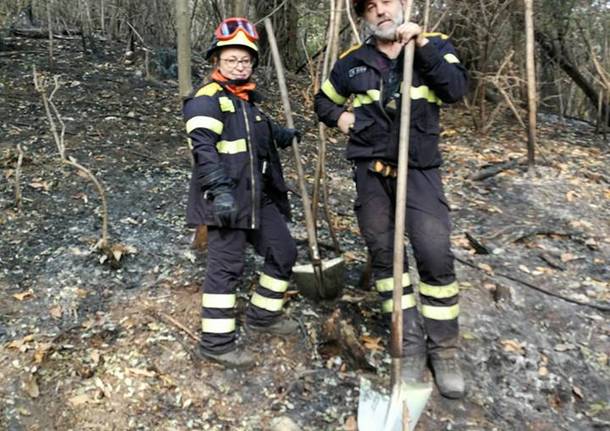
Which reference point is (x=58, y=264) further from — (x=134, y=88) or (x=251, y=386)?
(x=134, y=88)

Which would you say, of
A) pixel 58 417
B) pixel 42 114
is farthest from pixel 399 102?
pixel 42 114

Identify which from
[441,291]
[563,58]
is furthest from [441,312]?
[563,58]

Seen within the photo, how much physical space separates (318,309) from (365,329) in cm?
35

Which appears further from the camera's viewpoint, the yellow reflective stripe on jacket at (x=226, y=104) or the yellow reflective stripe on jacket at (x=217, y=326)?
the yellow reflective stripe on jacket at (x=217, y=326)

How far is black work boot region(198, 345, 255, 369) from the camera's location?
3.51 meters

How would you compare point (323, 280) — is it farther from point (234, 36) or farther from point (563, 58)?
point (563, 58)

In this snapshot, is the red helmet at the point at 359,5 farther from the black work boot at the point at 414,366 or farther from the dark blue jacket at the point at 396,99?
the black work boot at the point at 414,366

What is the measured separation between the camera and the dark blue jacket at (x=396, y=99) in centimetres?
315

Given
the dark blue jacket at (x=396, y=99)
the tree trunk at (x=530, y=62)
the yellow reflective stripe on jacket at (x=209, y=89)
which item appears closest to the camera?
the dark blue jacket at (x=396, y=99)

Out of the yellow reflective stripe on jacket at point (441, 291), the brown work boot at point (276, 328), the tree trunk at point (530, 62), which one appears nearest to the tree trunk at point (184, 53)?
the brown work boot at point (276, 328)

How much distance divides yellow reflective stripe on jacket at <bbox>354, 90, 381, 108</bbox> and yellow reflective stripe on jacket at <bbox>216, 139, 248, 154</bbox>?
0.68m

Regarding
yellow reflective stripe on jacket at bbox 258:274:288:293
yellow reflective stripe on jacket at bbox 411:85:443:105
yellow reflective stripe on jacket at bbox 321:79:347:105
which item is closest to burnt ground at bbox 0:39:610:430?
yellow reflective stripe on jacket at bbox 258:274:288:293

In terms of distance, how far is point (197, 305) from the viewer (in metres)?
3.99

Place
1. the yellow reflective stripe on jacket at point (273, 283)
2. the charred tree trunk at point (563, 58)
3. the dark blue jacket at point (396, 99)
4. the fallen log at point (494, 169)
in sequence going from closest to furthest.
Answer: the dark blue jacket at point (396, 99), the yellow reflective stripe on jacket at point (273, 283), the fallen log at point (494, 169), the charred tree trunk at point (563, 58)
